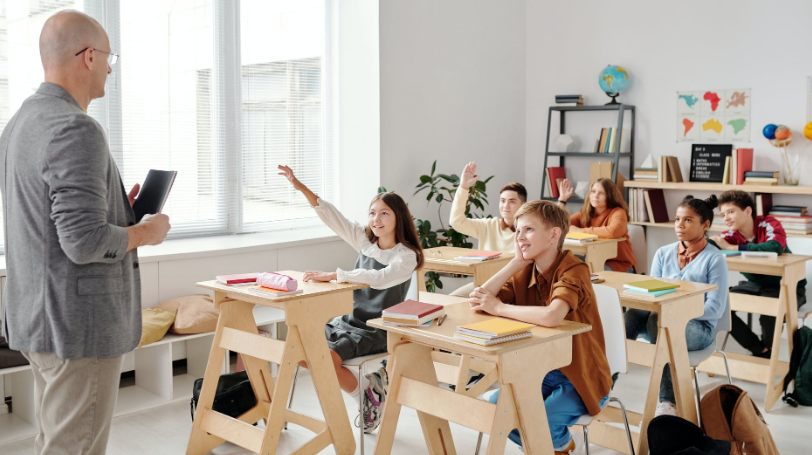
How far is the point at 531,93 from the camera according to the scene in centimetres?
645

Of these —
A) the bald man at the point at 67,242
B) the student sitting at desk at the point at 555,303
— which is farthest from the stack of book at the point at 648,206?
the bald man at the point at 67,242

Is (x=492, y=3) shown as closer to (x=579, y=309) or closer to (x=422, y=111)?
(x=422, y=111)

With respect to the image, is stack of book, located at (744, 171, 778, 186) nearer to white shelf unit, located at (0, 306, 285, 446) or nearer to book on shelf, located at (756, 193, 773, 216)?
book on shelf, located at (756, 193, 773, 216)

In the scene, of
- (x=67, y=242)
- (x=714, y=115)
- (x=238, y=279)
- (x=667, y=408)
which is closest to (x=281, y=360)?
(x=238, y=279)

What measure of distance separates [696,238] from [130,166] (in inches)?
127

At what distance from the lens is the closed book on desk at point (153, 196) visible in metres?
2.09

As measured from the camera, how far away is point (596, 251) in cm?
436

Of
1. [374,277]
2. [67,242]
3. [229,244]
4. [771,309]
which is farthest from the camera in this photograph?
[229,244]

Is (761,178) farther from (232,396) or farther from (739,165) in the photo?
(232,396)

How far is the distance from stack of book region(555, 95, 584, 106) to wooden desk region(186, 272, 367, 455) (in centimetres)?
352

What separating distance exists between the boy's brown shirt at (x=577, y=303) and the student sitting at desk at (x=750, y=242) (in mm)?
1978

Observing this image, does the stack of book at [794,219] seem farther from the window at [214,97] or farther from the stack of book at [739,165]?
the window at [214,97]

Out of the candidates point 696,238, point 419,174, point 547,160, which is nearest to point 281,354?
point 696,238

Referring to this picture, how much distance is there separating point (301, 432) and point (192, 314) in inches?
36.4
